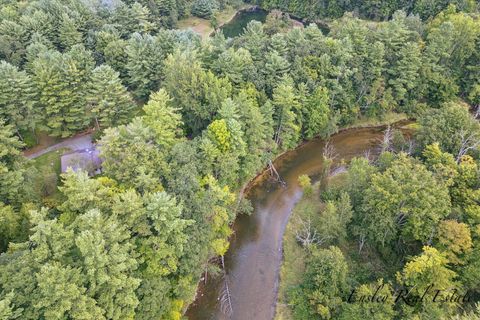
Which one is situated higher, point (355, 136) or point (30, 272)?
point (30, 272)

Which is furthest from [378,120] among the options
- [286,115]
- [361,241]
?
[361,241]

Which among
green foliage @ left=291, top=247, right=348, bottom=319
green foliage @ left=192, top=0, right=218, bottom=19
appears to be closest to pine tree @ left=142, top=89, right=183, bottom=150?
green foliage @ left=291, top=247, right=348, bottom=319

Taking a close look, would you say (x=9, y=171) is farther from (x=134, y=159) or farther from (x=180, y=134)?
(x=180, y=134)

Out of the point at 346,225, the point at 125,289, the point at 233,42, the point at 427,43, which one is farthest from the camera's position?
the point at 427,43

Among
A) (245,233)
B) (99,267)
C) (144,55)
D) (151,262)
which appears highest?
(144,55)

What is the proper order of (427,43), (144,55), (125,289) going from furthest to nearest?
(427,43) → (144,55) → (125,289)

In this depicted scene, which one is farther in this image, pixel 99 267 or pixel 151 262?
pixel 151 262

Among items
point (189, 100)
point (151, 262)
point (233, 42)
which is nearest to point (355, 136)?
point (233, 42)

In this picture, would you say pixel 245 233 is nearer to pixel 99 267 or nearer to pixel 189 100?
pixel 189 100
